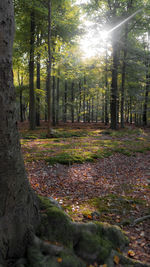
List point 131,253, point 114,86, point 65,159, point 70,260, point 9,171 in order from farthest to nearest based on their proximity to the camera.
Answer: point 114,86, point 65,159, point 131,253, point 70,260, point 9,171

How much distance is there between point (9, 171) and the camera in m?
2.54

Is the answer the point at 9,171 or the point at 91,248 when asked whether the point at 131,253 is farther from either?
the point at 9,171

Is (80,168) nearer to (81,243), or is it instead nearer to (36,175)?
(36,175)

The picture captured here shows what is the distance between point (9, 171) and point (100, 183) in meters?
4.78

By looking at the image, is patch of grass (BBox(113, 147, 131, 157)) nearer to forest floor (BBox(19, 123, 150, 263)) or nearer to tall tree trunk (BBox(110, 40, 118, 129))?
forest floor (BBox(19, 123, 150, 263))

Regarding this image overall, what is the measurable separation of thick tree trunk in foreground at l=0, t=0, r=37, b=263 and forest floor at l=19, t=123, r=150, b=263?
181 cm

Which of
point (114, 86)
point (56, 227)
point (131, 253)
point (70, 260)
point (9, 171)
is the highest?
point (114, 86)

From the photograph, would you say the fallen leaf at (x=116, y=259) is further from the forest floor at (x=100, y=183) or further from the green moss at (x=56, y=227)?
the green moss at (x=56, y=227)

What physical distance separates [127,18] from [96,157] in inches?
585

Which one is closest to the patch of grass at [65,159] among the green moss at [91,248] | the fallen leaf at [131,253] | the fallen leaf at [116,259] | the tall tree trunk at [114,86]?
the green moss at [91,248]

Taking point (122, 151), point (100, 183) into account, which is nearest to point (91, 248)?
point (100, 183)

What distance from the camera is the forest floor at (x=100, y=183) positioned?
4344 mm

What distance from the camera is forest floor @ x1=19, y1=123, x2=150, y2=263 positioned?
14.3ft

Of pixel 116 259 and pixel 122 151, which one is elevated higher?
pixel 122 151
